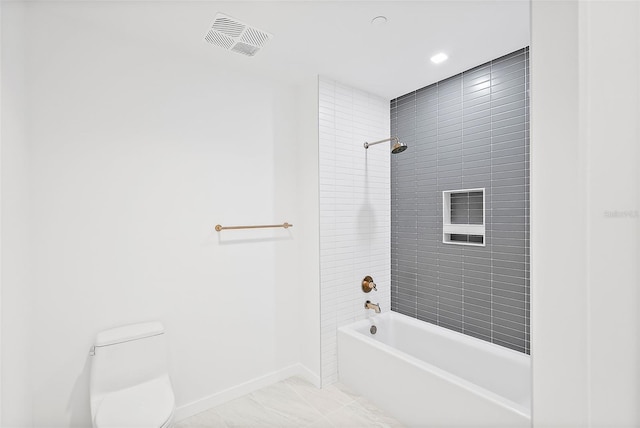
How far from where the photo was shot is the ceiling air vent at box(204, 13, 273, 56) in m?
1.75

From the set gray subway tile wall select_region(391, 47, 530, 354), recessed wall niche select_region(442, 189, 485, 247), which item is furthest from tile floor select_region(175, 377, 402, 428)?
recessed wall niche select_region(442, 189, 485, 247)

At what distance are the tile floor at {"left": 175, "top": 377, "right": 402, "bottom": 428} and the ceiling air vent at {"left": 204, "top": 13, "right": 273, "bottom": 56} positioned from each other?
2.45 metres

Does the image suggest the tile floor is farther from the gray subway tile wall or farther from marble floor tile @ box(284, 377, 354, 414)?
the gray subway tile wall

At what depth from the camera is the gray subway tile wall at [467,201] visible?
205cm

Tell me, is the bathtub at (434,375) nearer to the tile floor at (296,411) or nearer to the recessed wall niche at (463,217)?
the tile floor at (296,411)

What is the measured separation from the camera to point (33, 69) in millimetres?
1593

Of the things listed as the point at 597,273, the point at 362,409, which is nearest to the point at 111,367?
the point at 362,409

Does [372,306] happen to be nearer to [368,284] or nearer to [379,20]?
[368,284]

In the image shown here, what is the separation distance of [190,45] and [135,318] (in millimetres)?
1754

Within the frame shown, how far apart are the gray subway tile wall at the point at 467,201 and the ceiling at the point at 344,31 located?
0.27 metres

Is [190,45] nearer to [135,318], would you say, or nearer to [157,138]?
[157,138]

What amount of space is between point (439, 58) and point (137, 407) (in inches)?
109

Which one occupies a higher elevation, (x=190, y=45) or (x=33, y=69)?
(x=190, y=45)

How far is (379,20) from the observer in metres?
1.72
